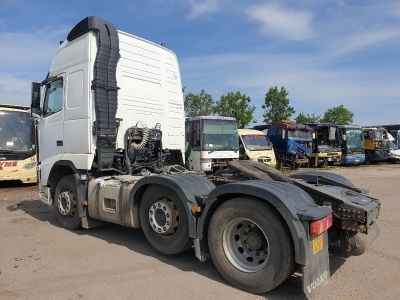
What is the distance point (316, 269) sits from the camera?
339cm

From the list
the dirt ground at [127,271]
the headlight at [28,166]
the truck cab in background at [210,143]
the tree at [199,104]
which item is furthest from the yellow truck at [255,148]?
the tree at [199,104]

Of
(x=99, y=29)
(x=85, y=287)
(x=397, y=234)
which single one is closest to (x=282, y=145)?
(x=397, y=234)

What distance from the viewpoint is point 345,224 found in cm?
377

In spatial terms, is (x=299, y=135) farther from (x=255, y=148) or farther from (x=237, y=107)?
(x=237, y=107)

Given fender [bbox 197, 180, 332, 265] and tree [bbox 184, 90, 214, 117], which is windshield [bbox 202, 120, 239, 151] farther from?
tree [bbox 184, 90, 214, 117]

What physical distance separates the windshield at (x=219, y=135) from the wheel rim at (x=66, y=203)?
8.11 meters

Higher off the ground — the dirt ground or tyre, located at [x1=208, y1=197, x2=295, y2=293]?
tyre, located at [x1=208, y1=197, x2=295, y2=293]

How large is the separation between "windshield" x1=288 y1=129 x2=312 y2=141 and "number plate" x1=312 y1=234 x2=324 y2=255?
1696 cm

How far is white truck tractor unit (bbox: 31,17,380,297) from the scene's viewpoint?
137 inches

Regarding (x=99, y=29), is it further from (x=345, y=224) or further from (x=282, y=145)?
(x=282, y=145)

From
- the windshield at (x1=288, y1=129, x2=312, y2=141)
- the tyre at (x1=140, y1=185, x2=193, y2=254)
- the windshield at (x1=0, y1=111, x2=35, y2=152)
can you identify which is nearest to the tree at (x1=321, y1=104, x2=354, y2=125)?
the windshield at (x1=288, y1=129, x2=312, y2=141)

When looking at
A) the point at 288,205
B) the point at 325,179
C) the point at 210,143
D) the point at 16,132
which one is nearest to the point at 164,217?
the point at 288,205

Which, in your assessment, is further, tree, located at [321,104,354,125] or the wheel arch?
tree, located at [321,104,354,125]

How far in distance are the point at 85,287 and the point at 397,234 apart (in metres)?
5.09
